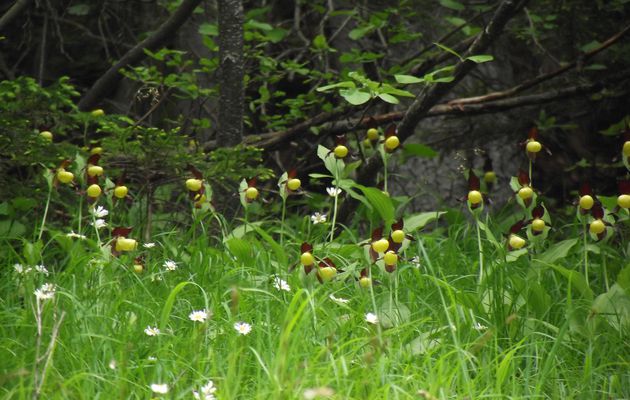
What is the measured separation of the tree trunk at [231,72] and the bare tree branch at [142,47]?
248 millimetres

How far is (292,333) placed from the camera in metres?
2.15

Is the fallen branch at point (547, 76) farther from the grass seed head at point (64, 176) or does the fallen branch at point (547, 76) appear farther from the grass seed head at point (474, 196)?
the grass seed head at point (64, 176)

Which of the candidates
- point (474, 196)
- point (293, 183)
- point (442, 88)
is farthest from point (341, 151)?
point (442, 88)

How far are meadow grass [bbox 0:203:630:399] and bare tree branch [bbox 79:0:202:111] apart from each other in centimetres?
125

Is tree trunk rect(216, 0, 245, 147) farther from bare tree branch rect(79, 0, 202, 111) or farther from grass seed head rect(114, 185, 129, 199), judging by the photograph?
grass seed head rect(114, 185, 129, 199)

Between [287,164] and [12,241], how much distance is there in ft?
6.56

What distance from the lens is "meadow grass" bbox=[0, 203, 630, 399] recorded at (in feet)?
6.47

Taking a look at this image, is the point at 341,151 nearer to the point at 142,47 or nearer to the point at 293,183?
the point at 293,183

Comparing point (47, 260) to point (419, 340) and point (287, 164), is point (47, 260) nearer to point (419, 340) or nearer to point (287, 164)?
point (419, 340)

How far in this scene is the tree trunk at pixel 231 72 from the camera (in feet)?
12.3

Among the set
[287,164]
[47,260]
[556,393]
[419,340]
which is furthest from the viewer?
[287,164]

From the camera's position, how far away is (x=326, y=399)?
1.92m

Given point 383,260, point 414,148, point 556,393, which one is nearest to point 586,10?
point 414,148

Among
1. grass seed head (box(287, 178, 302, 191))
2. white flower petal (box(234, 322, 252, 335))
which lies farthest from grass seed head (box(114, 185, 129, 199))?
white flower petal (box(234, 322, 252, 335))
